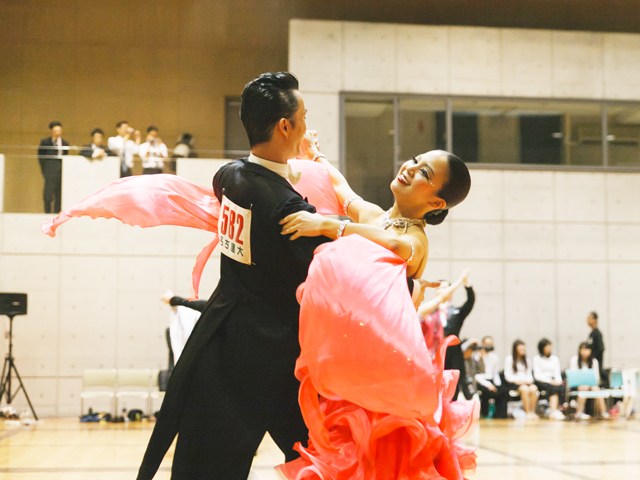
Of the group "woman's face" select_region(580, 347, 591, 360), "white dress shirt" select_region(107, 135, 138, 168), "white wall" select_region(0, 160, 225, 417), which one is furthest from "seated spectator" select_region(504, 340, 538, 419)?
"white dress shirt" select_region(107, 135, 138, 168)

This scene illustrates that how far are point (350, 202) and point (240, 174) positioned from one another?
595 mm

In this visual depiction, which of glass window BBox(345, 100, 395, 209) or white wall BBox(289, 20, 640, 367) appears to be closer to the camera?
glass window BBox(345, 100, 395, 209)

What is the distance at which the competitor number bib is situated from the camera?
202 cm

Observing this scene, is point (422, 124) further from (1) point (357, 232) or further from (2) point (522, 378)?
(1) point (357, 232)

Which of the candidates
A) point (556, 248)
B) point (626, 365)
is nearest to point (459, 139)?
point (556, 248)

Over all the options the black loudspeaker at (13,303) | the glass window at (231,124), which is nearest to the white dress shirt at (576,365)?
the glass window at (231,124)

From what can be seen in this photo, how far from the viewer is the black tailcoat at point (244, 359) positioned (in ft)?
6.54

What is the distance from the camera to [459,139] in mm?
11555

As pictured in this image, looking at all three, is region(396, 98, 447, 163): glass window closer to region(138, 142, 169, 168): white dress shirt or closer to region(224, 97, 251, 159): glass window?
region(224, 97, 251, 159): glass window

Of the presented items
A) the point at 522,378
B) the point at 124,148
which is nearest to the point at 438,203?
the point at 522,378

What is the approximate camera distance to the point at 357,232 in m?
2.09

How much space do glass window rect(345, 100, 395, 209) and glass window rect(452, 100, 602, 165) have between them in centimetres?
121

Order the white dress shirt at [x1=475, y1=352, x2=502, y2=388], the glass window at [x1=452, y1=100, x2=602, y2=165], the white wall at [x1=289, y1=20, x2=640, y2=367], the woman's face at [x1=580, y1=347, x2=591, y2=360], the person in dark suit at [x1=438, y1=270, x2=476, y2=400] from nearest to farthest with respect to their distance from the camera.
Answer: the person in dark suit at [x1=438, y1=270, x2=476, y2=400]
the white dress shirt at [x1=475, y1=352, x2=502, y2=388]
the woman's face at [x1=580, y1=347, x2=591, y2=360]
the white wall at [x1=289, y1=20, x2=640, y2=367]
the glass window at [x1=452, y1=100, x2=602, y2=165]

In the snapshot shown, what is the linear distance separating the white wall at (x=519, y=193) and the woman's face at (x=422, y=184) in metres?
8.94
